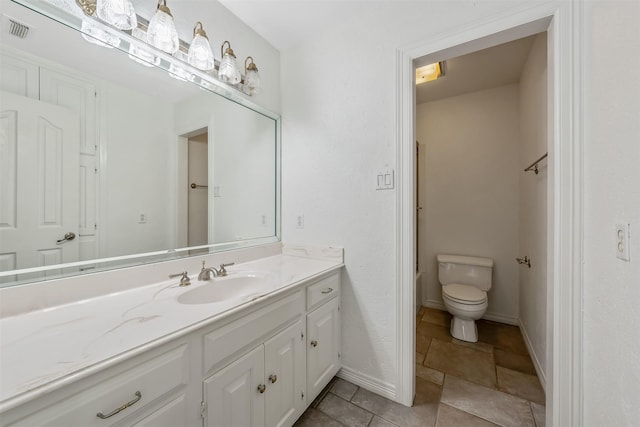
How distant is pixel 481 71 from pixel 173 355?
9.51 feet

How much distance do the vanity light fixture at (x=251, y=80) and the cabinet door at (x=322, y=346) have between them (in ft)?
4.79

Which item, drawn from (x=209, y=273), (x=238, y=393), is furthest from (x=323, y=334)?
(x=209, y=273)

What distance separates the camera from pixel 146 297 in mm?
991

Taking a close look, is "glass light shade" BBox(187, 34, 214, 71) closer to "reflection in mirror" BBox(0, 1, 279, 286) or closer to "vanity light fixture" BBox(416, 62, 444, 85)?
Result: "reflection in mirror" BBox(0, 1, 279, 286)

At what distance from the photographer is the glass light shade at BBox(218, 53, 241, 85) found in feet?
4.71

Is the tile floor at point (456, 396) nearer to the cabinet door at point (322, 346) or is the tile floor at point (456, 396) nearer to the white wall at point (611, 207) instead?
the cabinet door at point (322, 346)

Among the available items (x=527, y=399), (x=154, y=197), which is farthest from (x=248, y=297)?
(x=527, y=399)

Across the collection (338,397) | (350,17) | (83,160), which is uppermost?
(350,17)

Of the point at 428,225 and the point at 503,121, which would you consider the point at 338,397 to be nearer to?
the point at 428,225

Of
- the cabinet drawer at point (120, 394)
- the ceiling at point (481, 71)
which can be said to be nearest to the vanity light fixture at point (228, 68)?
the cabinet drawer at point (120, 394)

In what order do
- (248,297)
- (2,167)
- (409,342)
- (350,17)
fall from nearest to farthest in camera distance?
(2,167)
(248,297)
(409,342)
(350,17)

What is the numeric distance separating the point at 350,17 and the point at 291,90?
607 millimetres

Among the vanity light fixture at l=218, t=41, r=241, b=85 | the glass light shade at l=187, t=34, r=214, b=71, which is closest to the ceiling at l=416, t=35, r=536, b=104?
the vanity light fixture at l=218, t=41, r=241, b=85

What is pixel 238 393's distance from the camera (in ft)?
3.03
